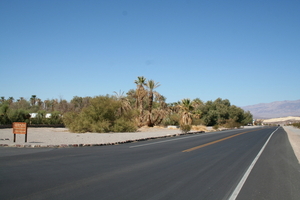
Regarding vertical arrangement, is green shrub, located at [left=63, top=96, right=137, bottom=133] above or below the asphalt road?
above

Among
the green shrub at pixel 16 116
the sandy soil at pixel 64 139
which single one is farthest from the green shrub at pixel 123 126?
the green shrub at pixel 16 116

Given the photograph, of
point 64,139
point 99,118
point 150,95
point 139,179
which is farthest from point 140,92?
point 139,179

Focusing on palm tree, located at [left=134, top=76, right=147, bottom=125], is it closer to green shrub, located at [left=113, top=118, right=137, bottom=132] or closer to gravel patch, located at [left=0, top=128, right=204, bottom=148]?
green shrub, located at [left=113, top=118, right=137, bottom=132]

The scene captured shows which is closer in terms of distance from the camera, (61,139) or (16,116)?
(61,139)

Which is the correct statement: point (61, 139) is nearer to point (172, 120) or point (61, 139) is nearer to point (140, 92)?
point (140, 92)

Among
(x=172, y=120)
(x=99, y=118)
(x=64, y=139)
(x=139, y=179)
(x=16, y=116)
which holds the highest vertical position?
(x=16, y=116)

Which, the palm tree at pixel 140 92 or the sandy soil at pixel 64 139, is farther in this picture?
the palm tree at pixel 140 92

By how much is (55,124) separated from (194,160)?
36.6 m

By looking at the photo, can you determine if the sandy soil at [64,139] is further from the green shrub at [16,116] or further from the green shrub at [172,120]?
the green shrub at [172,120]

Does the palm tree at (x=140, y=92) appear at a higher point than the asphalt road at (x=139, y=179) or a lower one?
higher

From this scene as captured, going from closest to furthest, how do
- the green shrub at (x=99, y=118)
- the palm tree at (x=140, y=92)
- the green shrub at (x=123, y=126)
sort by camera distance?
the green shrub at (x=99, y=118) → the green shrub at (x=123, y=126) → the palm tree at (x=140, y=92)

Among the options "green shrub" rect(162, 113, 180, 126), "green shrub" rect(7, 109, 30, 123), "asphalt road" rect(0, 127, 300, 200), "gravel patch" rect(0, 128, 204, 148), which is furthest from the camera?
"green shrub" rect(162, 113, 180, 126)

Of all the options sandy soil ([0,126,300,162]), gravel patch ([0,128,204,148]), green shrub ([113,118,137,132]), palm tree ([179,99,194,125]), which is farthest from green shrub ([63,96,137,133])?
palm tree ([179,99,194,125])

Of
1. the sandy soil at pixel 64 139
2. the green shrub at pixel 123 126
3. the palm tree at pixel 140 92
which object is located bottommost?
the sandy soil at pixel 64 139
